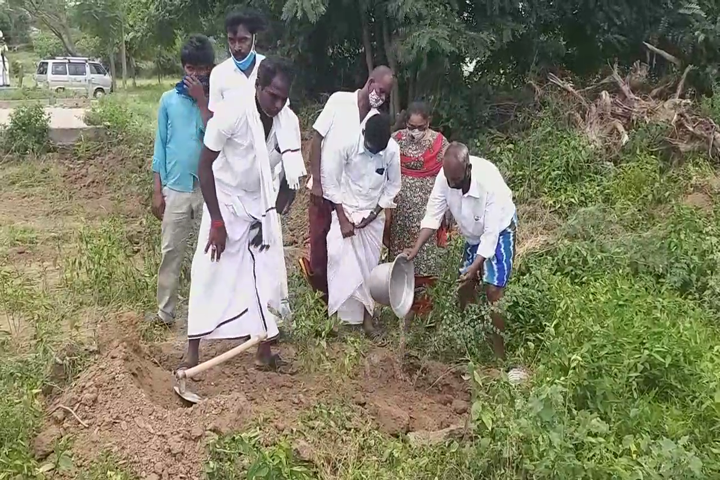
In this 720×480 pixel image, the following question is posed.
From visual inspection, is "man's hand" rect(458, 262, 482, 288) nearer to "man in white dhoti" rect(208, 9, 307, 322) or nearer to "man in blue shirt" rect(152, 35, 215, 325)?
"man in white dhoti" rect(208, 9, 307, 322)

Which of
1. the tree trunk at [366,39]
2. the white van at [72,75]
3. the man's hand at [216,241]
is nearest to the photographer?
the man's hand at [216,241]

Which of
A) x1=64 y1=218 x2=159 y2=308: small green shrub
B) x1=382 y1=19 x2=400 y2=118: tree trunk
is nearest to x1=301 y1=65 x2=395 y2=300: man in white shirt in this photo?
x1=64 y1=218 x2=159 y2=308: small green shrub

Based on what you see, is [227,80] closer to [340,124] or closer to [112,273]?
[340,124]

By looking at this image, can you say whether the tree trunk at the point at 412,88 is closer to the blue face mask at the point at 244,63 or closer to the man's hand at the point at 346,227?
the man's hand at the point at 346,227

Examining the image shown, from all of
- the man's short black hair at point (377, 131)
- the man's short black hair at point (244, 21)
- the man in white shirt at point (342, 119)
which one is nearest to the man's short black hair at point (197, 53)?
the man's short black hair at point (244, 21)

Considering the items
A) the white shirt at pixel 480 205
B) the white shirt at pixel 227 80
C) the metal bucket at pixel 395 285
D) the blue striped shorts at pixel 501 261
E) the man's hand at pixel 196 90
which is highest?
the white shirt at pixel 227 80

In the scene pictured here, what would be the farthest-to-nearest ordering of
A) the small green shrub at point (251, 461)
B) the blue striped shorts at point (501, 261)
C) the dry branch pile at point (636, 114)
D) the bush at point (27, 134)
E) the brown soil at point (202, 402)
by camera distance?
the bush at point (27, 134)
the dry branch pile at point (636, 114)
the blue striped shorts at point (501, 261)
the brown soil at point (202, 402)
the small green shrub at point (251, 461)

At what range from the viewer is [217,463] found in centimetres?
324

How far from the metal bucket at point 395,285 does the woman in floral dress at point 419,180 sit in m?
0.55

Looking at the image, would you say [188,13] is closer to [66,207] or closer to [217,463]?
[66,207]

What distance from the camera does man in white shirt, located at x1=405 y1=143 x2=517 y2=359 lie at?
14.4 feet

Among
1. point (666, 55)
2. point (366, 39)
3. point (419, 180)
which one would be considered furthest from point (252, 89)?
point (666, 55)

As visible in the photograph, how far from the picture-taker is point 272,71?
3.95 metres

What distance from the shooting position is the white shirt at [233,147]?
3875 mm
